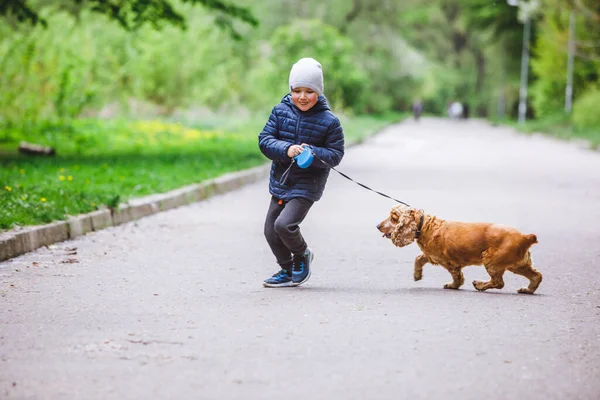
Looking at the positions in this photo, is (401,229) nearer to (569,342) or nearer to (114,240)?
(569,342)

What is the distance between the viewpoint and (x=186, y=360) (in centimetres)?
494

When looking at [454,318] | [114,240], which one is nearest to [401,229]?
[454,318]

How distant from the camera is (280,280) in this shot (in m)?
7.29

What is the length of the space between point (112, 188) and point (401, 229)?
6.18m

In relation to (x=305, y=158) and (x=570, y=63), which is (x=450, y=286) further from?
(x=570, y=63)

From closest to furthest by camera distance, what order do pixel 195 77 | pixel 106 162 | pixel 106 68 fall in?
pixel 106 162
pixel 106 68
pixel 195 77

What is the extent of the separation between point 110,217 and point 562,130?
108 feet

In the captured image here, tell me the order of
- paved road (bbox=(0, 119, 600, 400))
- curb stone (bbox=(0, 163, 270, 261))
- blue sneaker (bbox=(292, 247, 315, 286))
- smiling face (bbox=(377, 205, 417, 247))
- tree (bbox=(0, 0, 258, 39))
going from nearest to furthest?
paved road (bbox=(0, 119, 600, 400)) < smiling face (bbox=(377, 205, 417, 247)) < blue sneaker (bbox=(292, 247, 315, 286)) < curb stone (bbox=(0, 163, 270, 261)) < tree (bbox=(0, 0, 258, 39))

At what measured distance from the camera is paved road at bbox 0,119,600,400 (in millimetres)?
4551

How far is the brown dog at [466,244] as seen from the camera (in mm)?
6848

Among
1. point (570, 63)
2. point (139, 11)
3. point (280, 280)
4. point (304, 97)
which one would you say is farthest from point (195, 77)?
point (304, 97)

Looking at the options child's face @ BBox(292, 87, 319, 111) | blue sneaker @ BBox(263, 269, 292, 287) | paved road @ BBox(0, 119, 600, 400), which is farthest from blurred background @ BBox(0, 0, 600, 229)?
child's face @ BBox(292, 87, 319, 111)

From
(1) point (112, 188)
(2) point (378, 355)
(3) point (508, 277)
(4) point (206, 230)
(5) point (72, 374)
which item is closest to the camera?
(5) point (72, 374)

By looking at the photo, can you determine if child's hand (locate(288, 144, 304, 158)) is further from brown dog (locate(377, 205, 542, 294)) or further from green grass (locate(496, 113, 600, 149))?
green grass (locate(496, 113, 600, 149))
